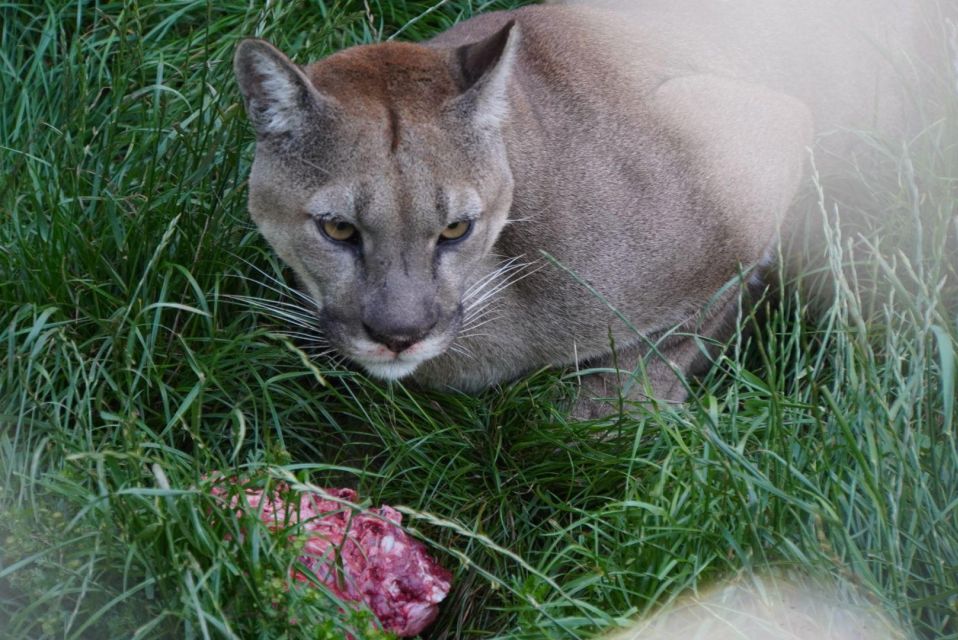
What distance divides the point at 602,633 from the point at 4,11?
3544 millimetres

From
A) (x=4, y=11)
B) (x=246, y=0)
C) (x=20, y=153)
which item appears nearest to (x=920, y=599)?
(x=20, y=153)

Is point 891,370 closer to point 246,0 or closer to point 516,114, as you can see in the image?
point 516,114

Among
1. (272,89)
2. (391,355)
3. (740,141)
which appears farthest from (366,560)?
(740,141)

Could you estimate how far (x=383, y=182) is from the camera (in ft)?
11.4

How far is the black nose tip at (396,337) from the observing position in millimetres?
3486

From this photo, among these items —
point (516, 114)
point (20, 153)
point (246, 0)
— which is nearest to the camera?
point (516, 114)

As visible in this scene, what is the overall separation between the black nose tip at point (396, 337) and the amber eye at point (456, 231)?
11.1 inches

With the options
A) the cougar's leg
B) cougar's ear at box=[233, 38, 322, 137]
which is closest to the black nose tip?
cougar's ear at box=[233, 38, 322, 137]

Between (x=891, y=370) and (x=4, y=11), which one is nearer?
(x=891, y=370)

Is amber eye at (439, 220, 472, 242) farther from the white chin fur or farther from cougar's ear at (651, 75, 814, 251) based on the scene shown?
cougar's ear at (651, 75, 814, 251)

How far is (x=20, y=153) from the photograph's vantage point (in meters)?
4.23

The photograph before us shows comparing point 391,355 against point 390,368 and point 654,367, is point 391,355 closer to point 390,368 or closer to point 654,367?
point 390,368

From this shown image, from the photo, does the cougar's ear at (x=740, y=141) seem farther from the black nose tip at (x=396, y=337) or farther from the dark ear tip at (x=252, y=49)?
the dark ear tip at (x=252, y=49)

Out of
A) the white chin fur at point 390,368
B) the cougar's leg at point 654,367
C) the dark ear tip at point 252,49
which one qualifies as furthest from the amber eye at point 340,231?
the cougar's leg at point 654,367
